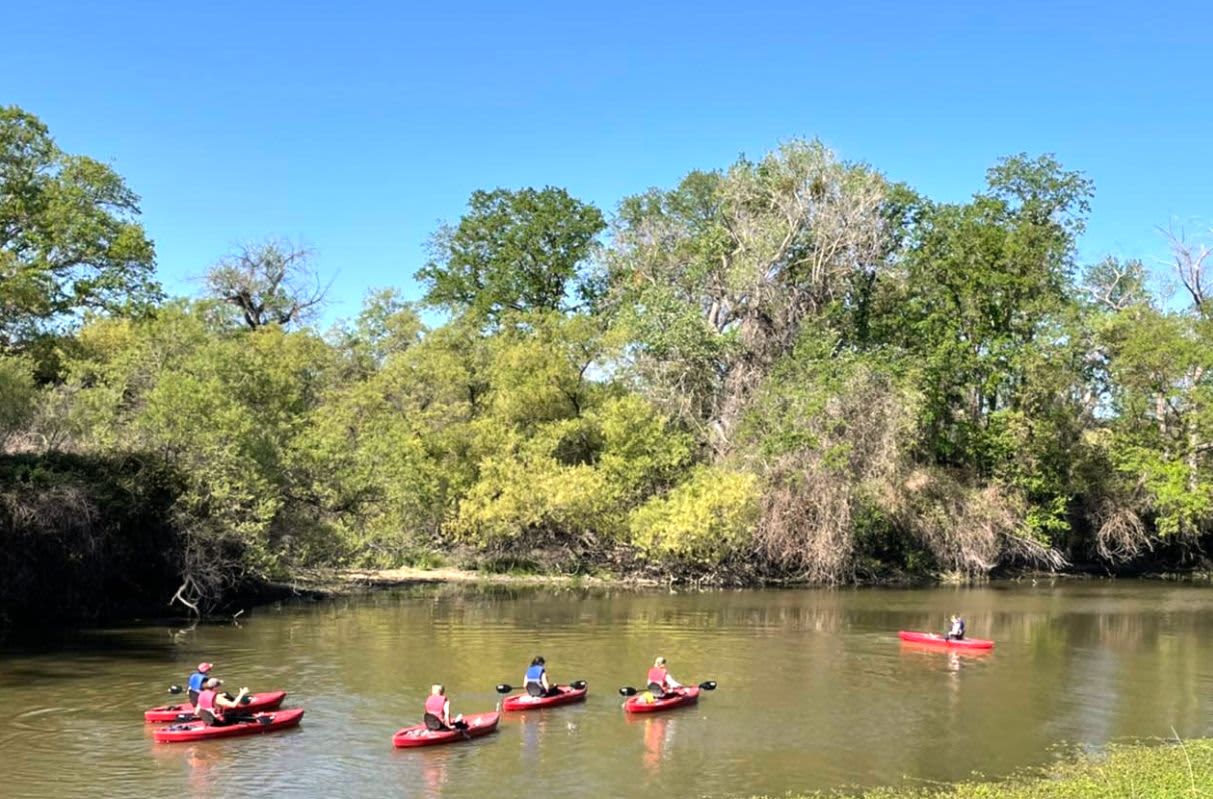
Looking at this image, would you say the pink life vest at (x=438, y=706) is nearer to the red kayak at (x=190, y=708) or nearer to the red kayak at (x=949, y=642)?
the red kayak at (x=190, y=708)

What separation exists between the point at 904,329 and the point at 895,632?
26092 mm

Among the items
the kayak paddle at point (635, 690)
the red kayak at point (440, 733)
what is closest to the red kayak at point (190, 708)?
the red kayak at point (440, 733)

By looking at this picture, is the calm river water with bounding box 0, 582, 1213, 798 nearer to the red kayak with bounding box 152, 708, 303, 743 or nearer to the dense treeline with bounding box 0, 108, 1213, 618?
the red kayak with bounding box 152, 708, 303, 743

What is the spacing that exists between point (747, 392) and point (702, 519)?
10.6m

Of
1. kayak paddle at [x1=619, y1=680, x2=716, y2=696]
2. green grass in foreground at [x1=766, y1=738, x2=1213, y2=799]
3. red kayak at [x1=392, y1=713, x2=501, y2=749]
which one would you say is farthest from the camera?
kayak paddle at [x1=619, y1=680, x2=716, y2=696]

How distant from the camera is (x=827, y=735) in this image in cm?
2245

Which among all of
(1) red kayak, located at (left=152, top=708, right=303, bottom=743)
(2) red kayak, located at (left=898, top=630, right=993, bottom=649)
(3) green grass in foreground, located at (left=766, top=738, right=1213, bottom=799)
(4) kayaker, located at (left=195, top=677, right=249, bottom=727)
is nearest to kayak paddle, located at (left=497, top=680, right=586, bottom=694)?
(1) red kayak, located at (left=152, top=708, right=303, bottom=743)

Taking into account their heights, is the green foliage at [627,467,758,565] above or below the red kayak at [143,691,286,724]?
above

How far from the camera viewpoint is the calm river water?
19.6 m

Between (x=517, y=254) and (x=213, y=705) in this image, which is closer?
(x=213, y=705)

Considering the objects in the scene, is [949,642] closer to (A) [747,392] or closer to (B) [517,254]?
(A) [747,392]

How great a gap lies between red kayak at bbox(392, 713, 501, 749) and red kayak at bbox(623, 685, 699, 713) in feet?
10.8

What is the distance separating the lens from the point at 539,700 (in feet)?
81.1

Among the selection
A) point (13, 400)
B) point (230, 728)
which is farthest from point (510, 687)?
point (13, 400)
